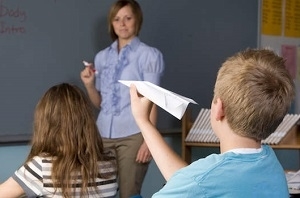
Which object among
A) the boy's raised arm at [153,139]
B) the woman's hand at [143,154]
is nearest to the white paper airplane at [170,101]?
the boy's raised arm at [153,139]

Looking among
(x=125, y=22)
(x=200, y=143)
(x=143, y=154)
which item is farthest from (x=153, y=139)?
(x=200, y=143)

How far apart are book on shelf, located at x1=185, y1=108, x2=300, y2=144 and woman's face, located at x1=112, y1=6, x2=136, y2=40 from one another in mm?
792

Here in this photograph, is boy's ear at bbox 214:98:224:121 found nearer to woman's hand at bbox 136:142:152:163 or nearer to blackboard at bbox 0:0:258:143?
woman's hand at bbox 136:142:152:163

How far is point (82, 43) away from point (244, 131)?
2.05 m

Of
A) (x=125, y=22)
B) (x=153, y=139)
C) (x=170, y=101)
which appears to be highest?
(x=125, y=22)

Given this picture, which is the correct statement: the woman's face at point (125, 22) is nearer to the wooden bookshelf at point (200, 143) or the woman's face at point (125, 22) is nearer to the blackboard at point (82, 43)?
the blackboard at point (82, 43)

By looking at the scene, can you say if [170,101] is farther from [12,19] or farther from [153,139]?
[12,19]

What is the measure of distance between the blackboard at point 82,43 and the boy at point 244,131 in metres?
1.86

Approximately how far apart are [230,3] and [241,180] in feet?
9.40

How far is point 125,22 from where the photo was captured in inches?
114

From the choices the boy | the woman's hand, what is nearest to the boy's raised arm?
the boy

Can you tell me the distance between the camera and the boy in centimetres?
109

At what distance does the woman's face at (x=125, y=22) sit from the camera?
2.89 metres

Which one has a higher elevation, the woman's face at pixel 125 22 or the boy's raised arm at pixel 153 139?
the woman's face at pixel 125 22
